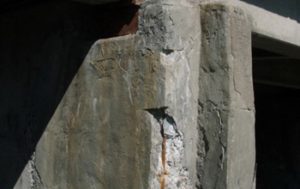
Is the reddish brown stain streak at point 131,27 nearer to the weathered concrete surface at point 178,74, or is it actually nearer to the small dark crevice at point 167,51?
the weathered concrete surface at point 178,74

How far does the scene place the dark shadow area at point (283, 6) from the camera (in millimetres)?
4109

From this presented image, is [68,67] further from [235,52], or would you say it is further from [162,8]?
[235,52]

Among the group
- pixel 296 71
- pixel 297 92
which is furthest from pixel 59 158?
pixel 297 92

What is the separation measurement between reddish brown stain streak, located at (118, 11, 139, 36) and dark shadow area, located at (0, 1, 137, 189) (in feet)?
0.06

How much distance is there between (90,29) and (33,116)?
0.60 meters

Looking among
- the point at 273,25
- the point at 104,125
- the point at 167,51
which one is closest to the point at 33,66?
the point at 104,125

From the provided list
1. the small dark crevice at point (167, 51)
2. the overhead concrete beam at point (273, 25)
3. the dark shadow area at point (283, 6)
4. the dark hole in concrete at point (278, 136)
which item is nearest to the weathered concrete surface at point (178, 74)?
the small dark crevice at point (167, 51)

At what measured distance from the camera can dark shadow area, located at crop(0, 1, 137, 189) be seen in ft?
11.4

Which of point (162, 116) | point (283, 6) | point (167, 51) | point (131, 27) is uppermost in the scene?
point (283, 6)

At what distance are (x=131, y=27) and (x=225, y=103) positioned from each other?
2.08ft

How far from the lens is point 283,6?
4.35 m

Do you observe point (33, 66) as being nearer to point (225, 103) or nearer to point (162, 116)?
point (162, 116)

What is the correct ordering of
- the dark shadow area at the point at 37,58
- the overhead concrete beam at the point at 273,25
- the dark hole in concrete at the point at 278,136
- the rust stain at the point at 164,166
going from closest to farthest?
the rust stain at the point at 164,166, the dark shadow area at the point at 37,58, the overhead concrete beam at the point at 273,25, the dark hole in concrete at the point at 278,136

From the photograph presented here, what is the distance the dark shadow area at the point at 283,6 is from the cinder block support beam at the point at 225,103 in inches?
34.8
